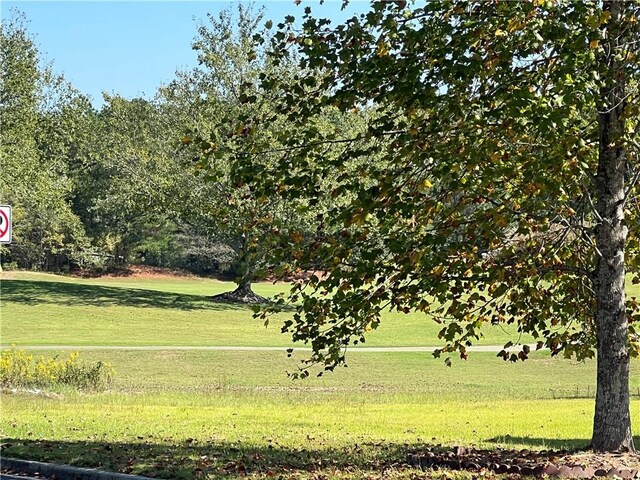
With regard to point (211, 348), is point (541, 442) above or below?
above

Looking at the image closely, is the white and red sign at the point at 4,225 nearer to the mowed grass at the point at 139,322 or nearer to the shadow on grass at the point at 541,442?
the shadow on grass at the point at 541,442

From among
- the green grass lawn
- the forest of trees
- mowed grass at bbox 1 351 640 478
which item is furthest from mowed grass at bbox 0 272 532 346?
the forest of trees

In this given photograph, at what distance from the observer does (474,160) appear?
735 cm

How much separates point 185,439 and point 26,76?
31.1 metres

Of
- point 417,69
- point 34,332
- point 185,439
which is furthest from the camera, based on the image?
point 34,332

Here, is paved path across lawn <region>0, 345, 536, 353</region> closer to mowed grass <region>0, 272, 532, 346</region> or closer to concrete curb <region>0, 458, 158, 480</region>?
mowed grass <region>0, 272, 532, 346</region>

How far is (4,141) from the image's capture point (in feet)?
125

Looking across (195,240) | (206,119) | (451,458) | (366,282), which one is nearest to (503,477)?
(451,458)

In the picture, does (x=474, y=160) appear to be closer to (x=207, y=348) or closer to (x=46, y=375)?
(x=46, y=375)

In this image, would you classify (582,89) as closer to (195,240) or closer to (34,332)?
(34,332)

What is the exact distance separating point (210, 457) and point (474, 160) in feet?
14.1

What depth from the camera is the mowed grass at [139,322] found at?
34253 millimetres

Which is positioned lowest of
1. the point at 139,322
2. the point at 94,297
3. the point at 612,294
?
the point at 139,322

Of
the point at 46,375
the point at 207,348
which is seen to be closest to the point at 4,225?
the point at 46,375
